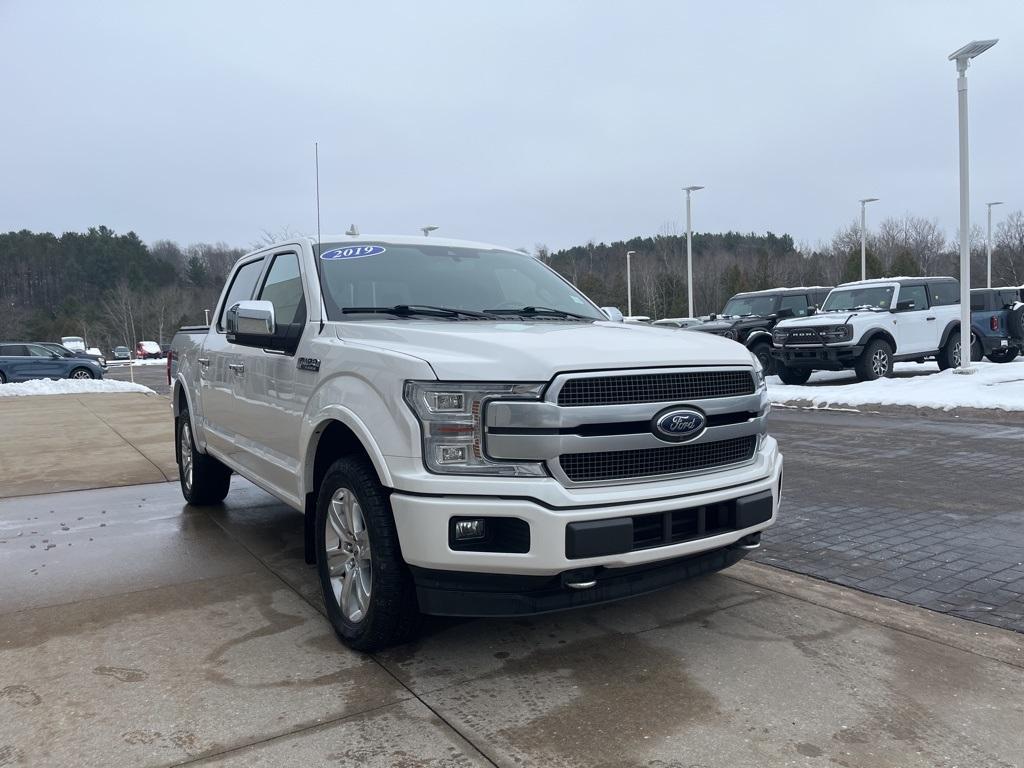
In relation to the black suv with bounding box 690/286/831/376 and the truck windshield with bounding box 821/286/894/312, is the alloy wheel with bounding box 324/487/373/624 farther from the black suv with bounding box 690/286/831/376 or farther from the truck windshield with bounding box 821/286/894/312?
the black suv with bounding box 690/286/831/376

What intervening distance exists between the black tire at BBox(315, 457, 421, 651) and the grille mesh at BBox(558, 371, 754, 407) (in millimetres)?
928

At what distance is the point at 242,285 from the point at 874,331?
1369cm

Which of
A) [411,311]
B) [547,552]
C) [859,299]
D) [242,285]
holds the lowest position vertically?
[547,552]

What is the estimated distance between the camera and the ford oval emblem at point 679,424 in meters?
3.36

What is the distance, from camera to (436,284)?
4660 mm

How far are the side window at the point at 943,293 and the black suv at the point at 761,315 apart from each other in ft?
9.55

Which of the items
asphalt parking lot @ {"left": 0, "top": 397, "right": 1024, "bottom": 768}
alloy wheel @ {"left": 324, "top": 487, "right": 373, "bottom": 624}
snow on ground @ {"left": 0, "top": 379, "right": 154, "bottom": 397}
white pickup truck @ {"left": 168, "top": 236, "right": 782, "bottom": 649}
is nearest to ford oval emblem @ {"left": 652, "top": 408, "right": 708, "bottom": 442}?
white pickup truck @ {"left": 168, "top": 236, "right": 782, "bottom": 649}

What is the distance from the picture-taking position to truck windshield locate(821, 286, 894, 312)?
16.8m

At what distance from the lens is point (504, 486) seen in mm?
3148

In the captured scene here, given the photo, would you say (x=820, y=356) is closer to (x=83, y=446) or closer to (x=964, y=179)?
(x=964, y=179)

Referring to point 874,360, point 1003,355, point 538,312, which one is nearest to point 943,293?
point 874,360

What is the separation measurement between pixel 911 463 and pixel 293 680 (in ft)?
22.7

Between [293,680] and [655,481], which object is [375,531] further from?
[655,481]

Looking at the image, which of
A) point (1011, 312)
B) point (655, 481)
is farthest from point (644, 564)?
point (1011, 312)
